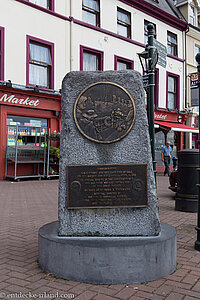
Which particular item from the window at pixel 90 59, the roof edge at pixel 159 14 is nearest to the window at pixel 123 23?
the roof edge at pixel 159 14

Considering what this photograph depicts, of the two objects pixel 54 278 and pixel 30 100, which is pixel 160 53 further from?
pixel 30 100

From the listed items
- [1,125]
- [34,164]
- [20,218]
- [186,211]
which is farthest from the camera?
[34,164]

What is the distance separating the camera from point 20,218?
580 cm

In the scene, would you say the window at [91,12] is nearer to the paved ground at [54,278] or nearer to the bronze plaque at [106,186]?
the paved ground at [54,278]

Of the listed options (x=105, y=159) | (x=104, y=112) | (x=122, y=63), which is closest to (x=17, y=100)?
(x=122, y=63)

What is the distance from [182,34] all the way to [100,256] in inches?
866

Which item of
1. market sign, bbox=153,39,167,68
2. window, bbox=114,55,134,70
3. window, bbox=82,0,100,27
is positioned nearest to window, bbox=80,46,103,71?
window, bbox=114,55,134,70

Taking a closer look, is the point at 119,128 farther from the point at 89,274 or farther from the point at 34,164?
the point at 34,164

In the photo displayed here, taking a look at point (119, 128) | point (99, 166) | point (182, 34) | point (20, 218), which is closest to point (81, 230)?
point (99, 166)

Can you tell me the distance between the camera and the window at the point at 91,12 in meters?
15.5

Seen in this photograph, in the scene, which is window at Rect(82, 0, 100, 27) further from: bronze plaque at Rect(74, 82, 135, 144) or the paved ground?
bronze plaque at Rect(74, 82, 135, 144)

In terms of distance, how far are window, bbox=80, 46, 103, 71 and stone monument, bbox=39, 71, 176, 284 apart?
483 inches

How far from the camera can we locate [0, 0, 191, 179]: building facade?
12.5m

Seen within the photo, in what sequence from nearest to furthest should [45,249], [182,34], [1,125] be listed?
1. [45,249]
2. [1,125]
3. [182,34]
